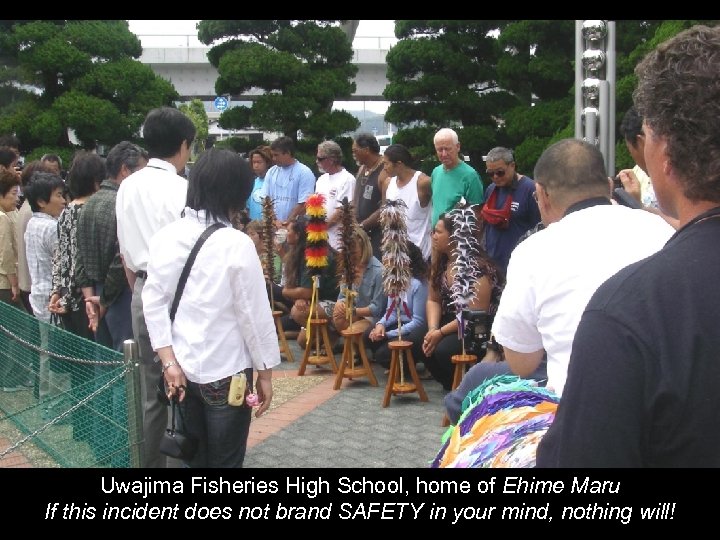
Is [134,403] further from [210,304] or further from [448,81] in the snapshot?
[448,81]

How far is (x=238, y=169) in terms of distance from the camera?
3.45 metres

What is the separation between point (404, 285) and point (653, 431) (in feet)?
16.1

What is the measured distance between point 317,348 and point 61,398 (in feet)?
9.36

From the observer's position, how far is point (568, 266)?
2.71m

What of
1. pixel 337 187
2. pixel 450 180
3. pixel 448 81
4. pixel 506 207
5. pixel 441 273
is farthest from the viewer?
pixel 448 81

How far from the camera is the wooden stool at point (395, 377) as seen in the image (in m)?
6.17

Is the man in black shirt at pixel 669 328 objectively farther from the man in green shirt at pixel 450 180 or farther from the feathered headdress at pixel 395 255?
the man in green shirt at pixel 450 180

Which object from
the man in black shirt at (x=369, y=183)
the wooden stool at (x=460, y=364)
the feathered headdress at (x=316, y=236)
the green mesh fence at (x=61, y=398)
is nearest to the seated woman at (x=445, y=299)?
the wooden stool at (x=460, y=364)

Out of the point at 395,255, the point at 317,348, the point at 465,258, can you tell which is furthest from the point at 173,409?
the point at 317,348

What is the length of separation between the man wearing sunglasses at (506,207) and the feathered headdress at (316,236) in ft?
4.73

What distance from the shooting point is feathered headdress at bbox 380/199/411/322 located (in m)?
6.18

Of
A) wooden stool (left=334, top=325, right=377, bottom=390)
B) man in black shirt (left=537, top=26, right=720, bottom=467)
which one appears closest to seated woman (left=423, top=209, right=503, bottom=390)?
wooden stool (left=334, top=325, right=377, bottom=390)

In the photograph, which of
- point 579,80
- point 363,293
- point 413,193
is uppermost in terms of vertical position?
point 579,80
